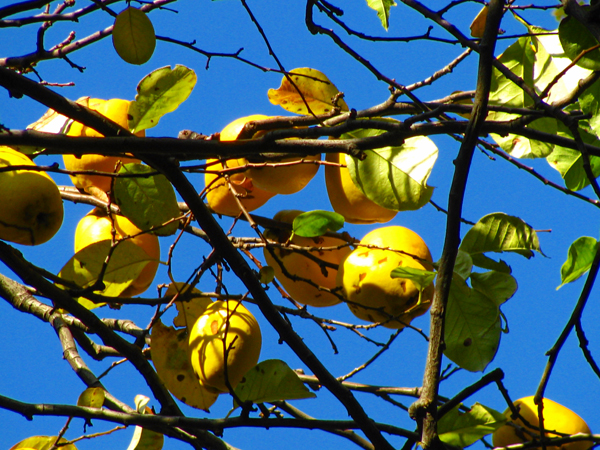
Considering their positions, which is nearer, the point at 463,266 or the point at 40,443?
the point at 463,266

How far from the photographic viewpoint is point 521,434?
0.99 meters

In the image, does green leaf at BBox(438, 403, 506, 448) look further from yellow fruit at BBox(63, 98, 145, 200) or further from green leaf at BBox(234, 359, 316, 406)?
yellow fruit at BBox(63, 98, 145, 200)

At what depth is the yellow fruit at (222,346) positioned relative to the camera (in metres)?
0.96

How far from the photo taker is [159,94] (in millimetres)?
899

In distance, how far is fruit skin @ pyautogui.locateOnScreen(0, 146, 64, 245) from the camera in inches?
34.4

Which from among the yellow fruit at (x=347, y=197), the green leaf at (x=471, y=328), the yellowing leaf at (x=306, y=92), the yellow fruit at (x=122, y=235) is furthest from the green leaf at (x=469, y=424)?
the yellow fruit at (x=122, y=235)

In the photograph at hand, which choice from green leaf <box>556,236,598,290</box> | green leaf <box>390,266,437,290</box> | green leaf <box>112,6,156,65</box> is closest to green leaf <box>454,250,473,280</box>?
green leaf <box>390,266,437,290</box>

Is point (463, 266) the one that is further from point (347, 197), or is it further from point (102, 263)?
point (102, 263)

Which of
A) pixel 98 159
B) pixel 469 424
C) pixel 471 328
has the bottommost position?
pixel 469 424

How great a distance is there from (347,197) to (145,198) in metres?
0.40

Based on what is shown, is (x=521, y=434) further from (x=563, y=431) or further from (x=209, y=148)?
(x=209, y=148)

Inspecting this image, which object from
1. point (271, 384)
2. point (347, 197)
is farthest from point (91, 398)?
point (347, 197)

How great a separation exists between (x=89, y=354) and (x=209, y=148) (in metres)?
Answer: 0.92

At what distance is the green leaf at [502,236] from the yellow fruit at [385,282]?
0.55 ft
